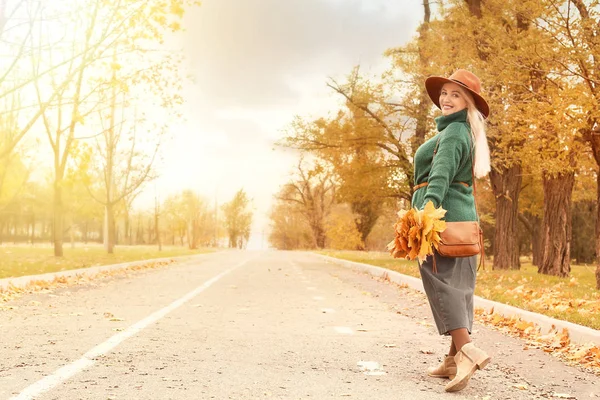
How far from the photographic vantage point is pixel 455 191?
5016mm

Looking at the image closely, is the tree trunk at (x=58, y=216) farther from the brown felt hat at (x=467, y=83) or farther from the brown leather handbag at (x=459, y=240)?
the brown leather handbag at (x=459, y=240)

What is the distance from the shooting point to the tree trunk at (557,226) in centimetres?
2064

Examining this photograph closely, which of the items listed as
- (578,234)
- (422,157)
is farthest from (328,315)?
(578,234)

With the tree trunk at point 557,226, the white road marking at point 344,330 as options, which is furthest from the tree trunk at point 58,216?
the white road marking at point 344,330

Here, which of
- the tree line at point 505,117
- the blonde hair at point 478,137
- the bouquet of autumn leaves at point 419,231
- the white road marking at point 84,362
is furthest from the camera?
the tree line at point 505,117

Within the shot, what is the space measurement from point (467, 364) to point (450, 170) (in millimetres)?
1384

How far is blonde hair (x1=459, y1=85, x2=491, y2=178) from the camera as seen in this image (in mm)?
5055

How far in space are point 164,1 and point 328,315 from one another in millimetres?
11029

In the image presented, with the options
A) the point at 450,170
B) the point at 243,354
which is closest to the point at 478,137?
the point at 450,170

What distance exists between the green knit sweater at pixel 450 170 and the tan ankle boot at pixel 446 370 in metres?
1.14

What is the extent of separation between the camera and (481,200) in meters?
36.2

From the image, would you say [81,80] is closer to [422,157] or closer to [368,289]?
[368,289]

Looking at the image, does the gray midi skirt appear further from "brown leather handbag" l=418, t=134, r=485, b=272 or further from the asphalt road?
the asphalt road

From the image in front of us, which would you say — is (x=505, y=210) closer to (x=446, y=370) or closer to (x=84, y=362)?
(x=446, y=370)
